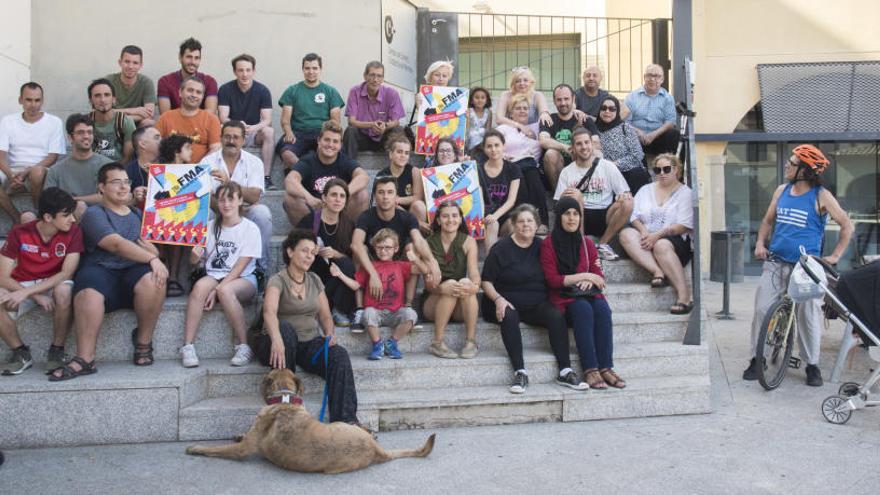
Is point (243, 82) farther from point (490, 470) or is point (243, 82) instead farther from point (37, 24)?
point (490, 470)

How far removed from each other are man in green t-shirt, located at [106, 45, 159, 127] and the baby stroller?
21.1 ft

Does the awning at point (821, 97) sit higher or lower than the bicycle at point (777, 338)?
higher

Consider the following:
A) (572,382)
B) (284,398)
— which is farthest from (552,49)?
(284,398)

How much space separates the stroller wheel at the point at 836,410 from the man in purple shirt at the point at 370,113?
4915 millimetres

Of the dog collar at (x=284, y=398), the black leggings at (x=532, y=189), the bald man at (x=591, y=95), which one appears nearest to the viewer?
the dog collar at (x=284, y=398)

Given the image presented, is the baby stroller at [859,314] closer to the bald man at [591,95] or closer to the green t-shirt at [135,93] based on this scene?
the bald man at [591,95]

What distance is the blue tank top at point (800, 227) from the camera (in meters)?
6.72

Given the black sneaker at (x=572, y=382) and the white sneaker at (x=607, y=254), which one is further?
the white sneaker at (x=607, y=254)

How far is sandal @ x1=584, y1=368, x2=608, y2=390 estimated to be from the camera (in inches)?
226

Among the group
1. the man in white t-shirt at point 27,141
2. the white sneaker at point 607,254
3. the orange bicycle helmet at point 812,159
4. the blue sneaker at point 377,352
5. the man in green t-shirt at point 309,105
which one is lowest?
the blue sneaker at point 377,352

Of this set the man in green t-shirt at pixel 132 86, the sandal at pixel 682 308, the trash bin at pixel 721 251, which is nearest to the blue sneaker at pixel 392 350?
the sandal at pixel 682 308

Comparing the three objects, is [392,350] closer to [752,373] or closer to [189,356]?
[189,356]

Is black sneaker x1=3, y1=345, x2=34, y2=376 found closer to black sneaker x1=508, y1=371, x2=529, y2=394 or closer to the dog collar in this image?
the dog collar

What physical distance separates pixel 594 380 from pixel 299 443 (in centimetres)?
224
